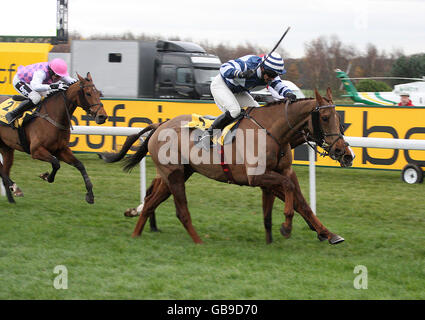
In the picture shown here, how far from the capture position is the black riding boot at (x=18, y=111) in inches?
328

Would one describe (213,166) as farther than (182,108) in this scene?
No

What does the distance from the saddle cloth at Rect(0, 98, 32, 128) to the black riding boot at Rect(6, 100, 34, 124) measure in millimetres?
45

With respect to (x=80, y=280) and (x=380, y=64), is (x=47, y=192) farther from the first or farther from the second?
(x=380, y=64)

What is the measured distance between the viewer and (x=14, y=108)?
27.8 ft

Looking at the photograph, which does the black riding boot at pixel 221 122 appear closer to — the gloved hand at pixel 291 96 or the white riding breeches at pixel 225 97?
the white riding breeches at pixel 225 97


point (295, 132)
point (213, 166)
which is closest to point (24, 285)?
point (213, 166)

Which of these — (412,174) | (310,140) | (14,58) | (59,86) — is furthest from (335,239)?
(14,58)

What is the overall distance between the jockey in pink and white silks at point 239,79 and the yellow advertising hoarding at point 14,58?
16.4 metres

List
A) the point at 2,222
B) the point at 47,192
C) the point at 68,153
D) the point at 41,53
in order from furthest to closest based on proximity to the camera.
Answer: the point at 41,53
the point at 47,192
the point at 68,153
the point at 2,222

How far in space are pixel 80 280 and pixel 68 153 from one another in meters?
3.83

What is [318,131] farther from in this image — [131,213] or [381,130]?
[381,130]

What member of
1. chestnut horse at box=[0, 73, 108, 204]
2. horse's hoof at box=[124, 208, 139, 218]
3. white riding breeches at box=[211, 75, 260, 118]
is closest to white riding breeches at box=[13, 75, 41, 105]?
chestnut horse at box=[0, 73, 108, 204]

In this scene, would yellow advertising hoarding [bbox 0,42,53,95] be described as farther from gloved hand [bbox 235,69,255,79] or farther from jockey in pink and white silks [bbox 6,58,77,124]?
gloved hand [bbox 235,69,255,79]

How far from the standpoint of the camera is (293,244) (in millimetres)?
6164
